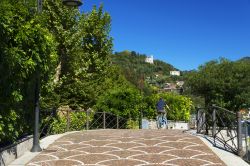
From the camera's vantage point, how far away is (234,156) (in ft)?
31.2

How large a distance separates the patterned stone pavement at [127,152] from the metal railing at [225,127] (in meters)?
0.61

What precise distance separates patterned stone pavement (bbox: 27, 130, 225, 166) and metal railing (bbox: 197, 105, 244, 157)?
61cm

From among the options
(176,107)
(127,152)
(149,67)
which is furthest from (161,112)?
(149,67)

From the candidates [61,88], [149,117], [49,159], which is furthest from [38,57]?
[149,117]

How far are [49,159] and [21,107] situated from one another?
1.41m

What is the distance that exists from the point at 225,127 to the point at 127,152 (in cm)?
326

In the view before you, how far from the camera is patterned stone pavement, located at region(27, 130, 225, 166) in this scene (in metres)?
8.73

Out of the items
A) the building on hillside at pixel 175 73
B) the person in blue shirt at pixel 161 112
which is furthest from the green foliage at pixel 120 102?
the building on hillside at pixel 175 73

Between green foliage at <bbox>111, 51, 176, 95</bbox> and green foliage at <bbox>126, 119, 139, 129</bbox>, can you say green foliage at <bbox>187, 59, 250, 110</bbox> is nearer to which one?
green foliage at <bbox>126, 119, 139, 129</bbox>

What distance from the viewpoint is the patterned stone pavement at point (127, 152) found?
8734mm

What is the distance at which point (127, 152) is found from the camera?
9977 millimetres

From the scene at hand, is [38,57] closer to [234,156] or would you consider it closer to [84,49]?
[234,156]

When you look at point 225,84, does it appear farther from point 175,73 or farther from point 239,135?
point 175,73

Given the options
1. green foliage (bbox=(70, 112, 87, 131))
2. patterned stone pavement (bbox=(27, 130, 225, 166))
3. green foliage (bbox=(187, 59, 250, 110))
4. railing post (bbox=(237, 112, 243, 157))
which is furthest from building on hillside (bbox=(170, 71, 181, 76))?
railing post (bbox=(237, 112, 243, 157))
